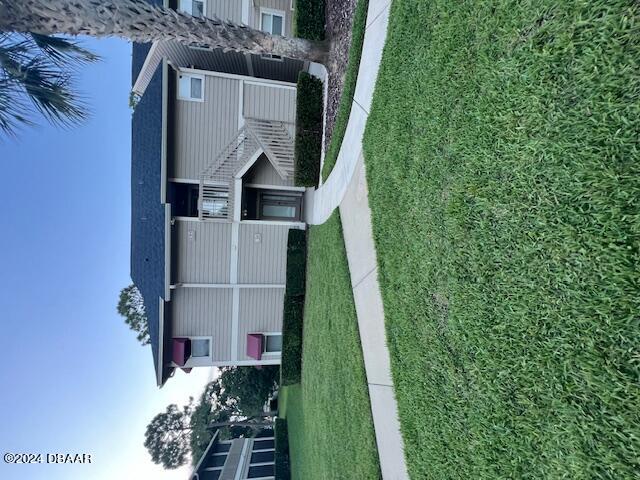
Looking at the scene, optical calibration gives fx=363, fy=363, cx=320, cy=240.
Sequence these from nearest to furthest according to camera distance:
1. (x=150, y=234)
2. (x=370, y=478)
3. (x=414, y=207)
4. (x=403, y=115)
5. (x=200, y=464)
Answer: (x=414, y=207) < (x=403, y=115) < (x=370, y=478) < (x=150, y=234) < (x=200, y=464)

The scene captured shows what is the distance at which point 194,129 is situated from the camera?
12.0m

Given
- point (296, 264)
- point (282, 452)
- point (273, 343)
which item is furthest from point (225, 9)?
point (282, 452)

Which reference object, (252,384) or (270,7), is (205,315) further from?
(270,7)

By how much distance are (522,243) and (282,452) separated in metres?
19.9

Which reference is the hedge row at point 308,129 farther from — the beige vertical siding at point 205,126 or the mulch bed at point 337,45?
the beige vertical siding at point 205,126

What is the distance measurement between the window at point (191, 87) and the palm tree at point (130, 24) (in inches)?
171

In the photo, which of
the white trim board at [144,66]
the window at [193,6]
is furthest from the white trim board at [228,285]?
the window at [193,6]

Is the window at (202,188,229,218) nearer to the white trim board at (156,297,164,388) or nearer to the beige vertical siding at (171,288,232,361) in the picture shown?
the beige vertical siding at (171,288,232,361)

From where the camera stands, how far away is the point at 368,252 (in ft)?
21.2

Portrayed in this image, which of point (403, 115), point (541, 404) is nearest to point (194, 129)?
point (403, 115)

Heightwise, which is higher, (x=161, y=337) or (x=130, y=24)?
(x=130, y=24)

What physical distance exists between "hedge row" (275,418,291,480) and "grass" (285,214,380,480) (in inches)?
295

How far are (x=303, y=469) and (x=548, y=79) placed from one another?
45.3 feet

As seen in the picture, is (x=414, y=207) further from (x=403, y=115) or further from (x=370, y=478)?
(x=370, y=478)
